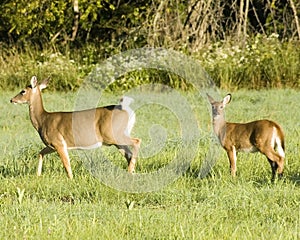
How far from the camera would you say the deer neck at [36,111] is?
841cm

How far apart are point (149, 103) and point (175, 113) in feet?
4.35

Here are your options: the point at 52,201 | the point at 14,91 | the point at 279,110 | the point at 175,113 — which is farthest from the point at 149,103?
the point at 52,201

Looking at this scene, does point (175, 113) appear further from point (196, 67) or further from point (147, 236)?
point (147, 236)

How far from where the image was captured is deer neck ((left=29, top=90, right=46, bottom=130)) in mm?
8414

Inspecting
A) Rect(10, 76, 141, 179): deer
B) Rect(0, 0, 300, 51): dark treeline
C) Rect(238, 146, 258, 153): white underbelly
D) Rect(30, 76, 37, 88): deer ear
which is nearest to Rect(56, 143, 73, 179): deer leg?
Rect(10, 76, 141, 179): deer

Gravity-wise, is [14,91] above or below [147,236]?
below

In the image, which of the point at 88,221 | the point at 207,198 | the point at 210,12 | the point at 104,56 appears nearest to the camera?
the point at 88,221

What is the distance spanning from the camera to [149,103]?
14023 mm

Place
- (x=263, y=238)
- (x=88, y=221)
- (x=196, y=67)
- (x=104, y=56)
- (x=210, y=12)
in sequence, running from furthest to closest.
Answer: (x=104, y=56), (x=210, y=12), (x=196, y=67), (x=88, y=221), (x=263, y=238)

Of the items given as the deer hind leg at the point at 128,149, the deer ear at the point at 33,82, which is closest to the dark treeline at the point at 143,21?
the deer ear at the point at 33,82

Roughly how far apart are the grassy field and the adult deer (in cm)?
15

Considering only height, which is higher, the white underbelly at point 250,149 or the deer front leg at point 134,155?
the white underbelly at point 250,149

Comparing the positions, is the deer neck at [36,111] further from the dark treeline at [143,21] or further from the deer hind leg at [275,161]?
the dark treeline at [143,21]

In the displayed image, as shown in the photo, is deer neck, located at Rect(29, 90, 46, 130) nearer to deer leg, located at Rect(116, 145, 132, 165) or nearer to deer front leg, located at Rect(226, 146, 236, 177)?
deer leg, located at Rect(116, 145, 132, 165)
